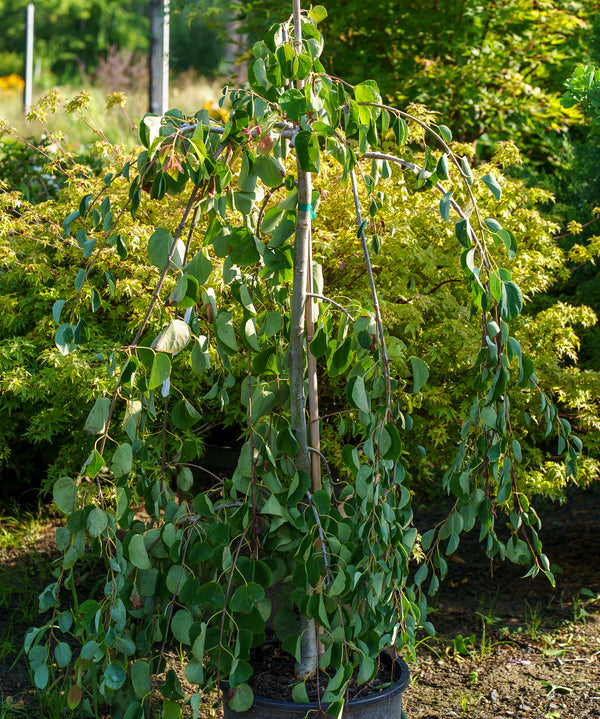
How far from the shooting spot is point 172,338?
140 centimetres

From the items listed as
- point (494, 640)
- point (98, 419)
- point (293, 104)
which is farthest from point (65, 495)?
point (494, 640)

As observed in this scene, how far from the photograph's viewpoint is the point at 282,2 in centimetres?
454

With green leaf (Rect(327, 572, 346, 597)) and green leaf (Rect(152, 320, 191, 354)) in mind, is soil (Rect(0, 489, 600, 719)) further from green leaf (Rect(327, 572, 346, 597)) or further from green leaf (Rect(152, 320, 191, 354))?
green leaf (Rect(152, 320, 191, 354))

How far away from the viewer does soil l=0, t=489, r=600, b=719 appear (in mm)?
2273

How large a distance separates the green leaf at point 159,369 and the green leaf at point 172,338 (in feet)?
0.06

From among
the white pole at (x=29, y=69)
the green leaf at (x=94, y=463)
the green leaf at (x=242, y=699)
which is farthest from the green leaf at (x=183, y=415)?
the white pole at (x=29, y=69)

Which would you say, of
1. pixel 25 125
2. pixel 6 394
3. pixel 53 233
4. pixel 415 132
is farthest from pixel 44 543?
pixel 25 125

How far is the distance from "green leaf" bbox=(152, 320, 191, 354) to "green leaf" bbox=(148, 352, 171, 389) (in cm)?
2

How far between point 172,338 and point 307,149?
44 cm

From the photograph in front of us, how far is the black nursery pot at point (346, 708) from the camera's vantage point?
1676mm

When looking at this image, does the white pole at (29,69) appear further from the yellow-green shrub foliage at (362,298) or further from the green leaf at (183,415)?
the green leaf at (183,415)

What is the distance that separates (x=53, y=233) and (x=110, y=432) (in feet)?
2.45

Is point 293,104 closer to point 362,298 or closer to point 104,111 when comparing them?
point 362,298

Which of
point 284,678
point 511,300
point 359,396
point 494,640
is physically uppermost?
point 511,300
